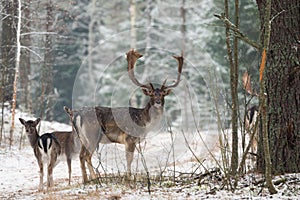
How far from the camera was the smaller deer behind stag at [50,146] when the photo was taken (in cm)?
1059

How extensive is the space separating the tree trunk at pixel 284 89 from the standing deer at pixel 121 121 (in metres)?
3.17

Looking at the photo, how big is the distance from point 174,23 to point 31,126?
22173mm


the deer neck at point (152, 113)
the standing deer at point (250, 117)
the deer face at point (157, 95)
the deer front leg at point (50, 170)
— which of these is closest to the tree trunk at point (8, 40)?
the deer front leg at point (50, 170)

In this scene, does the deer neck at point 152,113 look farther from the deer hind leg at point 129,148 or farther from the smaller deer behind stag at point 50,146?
the smaller deer behind stag at point 50,146

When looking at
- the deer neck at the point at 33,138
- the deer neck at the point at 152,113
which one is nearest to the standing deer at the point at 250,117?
the deer neck at the point at 152,113

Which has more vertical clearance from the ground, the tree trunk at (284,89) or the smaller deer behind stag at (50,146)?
the tree trunk at (284,89)

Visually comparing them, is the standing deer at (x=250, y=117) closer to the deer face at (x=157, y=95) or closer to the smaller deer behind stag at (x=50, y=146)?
the deer face at (x=157, y=95)

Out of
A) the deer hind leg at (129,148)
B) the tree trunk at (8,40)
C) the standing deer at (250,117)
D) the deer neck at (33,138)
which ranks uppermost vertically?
the tree trunk at (8,40)

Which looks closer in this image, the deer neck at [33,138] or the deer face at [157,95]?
the deer face at [157,95]

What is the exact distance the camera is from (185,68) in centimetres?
3272

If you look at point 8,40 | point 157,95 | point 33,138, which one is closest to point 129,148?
point 157,95

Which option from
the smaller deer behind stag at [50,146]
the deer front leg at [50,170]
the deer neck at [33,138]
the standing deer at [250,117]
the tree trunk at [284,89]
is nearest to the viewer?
the standing deer at [250,117]

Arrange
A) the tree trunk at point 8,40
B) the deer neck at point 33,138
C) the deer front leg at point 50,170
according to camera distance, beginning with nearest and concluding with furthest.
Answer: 1. the deer front leg at point 50,170
2. the deer neck at point 33,138
3. the tree trunk at point 8,40

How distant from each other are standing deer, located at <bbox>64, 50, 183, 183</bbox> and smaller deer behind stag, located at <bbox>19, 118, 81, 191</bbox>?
382 mm
